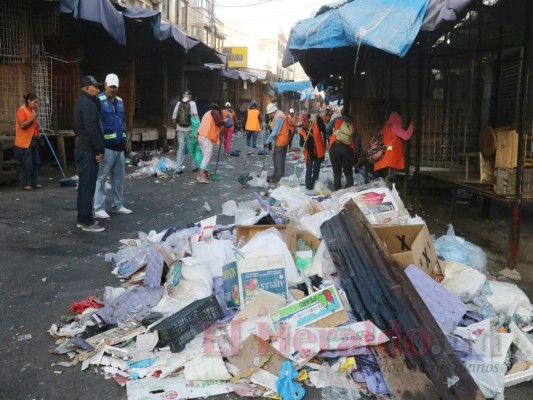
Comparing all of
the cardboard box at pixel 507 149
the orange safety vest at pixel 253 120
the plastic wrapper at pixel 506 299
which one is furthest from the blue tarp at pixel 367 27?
the orange safety vest at pixel 253 120

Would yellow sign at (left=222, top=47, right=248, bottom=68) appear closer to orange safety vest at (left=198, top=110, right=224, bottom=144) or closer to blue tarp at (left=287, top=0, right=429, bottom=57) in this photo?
orange safety vest at (left=198, top=110, right=224, bottom=144)

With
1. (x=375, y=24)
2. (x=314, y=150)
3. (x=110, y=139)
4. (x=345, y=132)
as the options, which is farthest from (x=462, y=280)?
(x=314, y=150)

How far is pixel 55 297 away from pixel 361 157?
6.77 metres

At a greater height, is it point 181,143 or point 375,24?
point 375,24

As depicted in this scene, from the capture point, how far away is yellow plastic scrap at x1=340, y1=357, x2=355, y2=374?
3189 millimetres

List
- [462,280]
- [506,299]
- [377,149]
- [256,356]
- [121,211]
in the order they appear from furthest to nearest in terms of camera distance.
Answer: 1. [377,149]
2. [121,211]
3. [462,280]
4. [506,299]
5. [256,356]

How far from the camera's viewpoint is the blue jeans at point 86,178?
6.27 metres

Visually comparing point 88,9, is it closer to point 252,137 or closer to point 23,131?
point 23,131

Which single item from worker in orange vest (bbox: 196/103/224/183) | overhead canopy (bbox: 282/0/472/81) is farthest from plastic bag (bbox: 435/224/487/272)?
worker in orange vest (bbox: 196/103/224/183)

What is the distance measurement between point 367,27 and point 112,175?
407 centimetres

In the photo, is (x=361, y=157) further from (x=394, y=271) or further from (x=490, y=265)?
(x=394, y=271)

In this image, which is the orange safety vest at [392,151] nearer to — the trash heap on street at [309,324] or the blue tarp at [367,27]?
the blue tarp at [367,27]

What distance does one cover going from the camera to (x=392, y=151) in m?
7.45

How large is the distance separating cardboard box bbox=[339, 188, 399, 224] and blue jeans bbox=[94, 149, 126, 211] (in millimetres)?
3475
